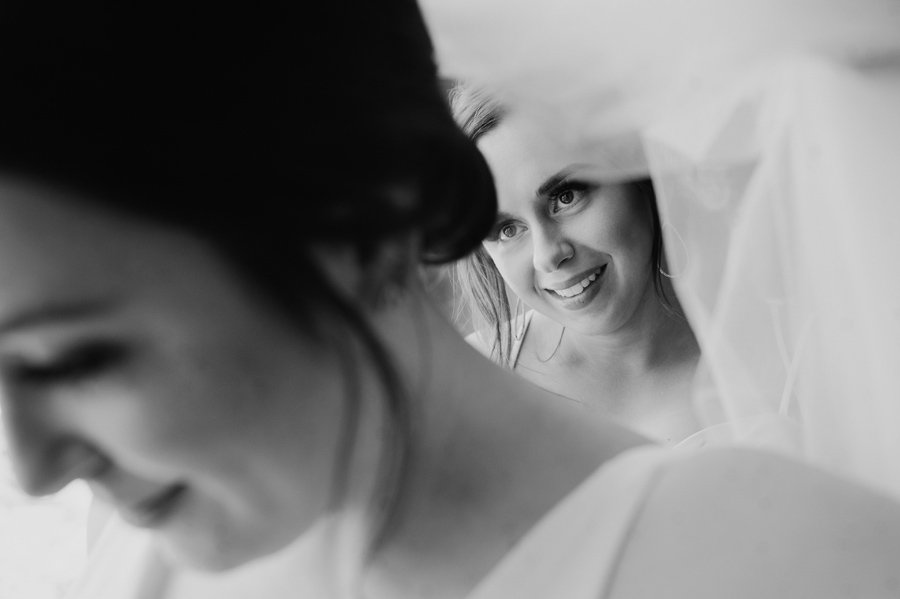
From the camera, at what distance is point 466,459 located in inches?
23.3

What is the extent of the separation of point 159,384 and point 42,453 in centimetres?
8

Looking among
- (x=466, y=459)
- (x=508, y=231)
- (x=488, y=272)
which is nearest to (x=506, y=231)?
(x=508, y=231)

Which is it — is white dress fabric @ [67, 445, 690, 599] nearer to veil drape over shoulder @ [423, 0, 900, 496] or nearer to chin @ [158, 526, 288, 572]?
chin @ [158, 526, 288, 572]

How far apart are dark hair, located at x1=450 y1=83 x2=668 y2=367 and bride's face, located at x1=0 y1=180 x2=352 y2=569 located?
75 cm

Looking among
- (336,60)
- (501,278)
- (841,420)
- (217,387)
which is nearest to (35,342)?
(217,387)

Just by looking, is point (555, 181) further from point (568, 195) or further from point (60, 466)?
point (60, 466)

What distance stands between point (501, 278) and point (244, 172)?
3.83 feet

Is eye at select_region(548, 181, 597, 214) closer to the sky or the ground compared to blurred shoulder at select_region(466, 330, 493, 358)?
closer to the sky

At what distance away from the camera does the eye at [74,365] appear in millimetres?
440

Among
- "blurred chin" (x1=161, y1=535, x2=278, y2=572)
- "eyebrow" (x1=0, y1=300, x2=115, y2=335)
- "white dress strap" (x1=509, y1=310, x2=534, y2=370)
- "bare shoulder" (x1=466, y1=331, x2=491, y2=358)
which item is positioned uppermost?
"eyebrow" (x1=0, y1=300, x2=115, y2=335)

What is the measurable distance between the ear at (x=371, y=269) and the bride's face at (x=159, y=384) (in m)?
0.05

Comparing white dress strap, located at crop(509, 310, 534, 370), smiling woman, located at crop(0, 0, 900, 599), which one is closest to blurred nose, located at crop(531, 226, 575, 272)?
white dress strap, located at crop(509, 310, 534, 370)

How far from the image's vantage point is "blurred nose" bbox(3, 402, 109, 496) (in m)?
0.46

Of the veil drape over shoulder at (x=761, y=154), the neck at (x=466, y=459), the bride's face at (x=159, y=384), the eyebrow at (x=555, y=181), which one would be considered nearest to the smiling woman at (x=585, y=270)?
the eyebrow at (x=555, y=181)
